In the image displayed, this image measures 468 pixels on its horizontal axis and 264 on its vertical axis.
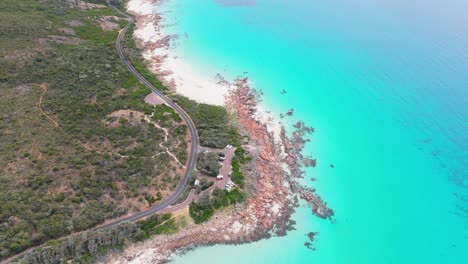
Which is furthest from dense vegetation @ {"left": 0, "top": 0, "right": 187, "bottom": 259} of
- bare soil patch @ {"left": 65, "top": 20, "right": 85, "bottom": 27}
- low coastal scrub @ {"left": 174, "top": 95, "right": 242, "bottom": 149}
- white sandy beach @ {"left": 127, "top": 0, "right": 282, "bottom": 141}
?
bare soil patch @ {"left": 65, "top": 20, "right": 85, "bottom": 27}

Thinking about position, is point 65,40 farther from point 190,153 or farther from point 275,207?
point 275,207

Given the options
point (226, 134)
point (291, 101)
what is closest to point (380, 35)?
point (291, 101)

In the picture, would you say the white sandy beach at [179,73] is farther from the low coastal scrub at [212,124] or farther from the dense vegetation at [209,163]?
the dense vegetation at [209,163]

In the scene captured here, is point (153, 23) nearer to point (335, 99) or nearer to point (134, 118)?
point (134, 118)

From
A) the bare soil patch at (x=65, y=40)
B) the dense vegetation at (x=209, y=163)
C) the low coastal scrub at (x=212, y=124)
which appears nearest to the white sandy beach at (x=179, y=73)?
the low coastal scrub at (x=212, y=124)

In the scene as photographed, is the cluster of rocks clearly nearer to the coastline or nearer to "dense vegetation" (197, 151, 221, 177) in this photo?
the coastline

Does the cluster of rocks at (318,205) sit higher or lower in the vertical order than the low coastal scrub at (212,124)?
lower
